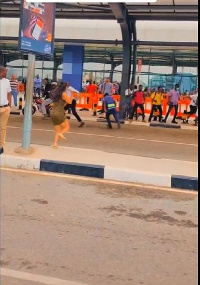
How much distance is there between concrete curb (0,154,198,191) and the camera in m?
6.17

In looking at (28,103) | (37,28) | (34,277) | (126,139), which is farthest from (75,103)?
(34,277)

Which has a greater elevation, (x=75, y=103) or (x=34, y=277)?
(x=75, y=103)

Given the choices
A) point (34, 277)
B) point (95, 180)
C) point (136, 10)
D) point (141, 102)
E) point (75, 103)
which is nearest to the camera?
point (34, 277)

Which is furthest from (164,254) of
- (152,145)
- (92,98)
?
(92,98)

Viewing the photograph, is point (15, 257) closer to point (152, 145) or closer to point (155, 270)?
point (155, 270)

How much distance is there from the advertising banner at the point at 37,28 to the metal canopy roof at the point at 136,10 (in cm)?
460

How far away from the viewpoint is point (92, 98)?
809 inches

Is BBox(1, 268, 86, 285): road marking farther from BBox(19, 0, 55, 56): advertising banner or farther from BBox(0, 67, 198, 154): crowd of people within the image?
BBox(19, 0, 55, 56): advertising banner

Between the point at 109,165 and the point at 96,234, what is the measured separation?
113 inches

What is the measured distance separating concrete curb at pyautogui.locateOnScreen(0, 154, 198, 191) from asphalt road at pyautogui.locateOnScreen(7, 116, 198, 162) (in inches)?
76.5

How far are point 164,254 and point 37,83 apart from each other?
22.3 m

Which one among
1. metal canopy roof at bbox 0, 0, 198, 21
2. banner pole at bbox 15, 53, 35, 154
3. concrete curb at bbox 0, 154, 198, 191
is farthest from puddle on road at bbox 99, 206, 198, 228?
metal canopy roof at bbox 0, 0, 198, 21

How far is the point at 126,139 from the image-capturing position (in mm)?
10680

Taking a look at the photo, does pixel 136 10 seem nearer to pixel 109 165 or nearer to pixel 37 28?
pixel 37 28
